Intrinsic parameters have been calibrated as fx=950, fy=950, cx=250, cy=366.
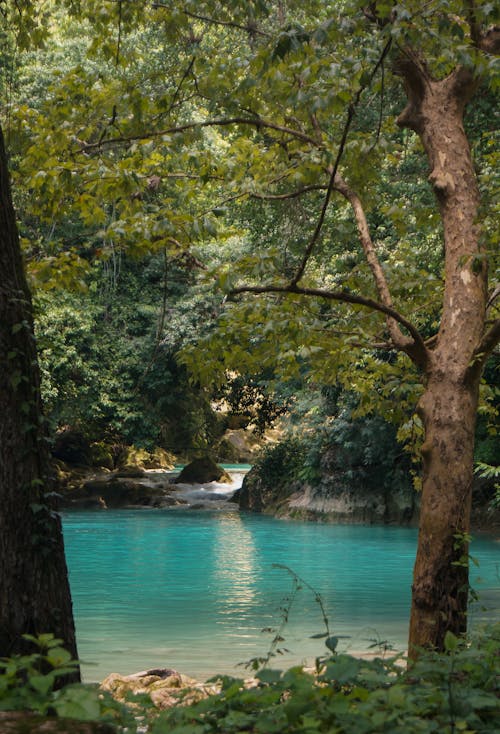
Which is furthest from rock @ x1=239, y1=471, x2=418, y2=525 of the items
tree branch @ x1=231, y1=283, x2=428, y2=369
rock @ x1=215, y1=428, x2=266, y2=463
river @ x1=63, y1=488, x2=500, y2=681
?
tree branch @ x1=231, y1=283, x2=428, y2=369

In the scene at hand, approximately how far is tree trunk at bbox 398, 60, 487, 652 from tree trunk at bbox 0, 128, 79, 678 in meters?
2.86

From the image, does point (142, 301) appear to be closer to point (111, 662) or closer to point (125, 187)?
point (111, 662)

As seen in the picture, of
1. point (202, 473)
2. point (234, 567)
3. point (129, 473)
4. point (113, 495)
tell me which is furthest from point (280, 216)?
point (202, 473)

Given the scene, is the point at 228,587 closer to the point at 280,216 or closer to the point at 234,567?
the point at 234,567

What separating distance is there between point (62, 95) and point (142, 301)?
23089 mm

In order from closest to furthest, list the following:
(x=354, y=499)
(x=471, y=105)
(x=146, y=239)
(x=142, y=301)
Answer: (x=146, y=239), (x=471, y=105), (x=354, y=499), (x=142, y=301)

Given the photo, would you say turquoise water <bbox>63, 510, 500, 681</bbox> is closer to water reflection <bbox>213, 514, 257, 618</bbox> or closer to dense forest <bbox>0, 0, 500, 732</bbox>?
water reflection <bbox>213, 514, 257, 618</bbox>

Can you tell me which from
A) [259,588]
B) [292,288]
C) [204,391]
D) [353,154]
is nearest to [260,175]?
[353,154]

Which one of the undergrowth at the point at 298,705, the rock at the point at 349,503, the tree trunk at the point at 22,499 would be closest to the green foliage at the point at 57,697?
the undergrowth at the point at 298,705

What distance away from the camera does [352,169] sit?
8.68 metres

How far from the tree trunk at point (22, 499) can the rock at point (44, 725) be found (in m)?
1.78

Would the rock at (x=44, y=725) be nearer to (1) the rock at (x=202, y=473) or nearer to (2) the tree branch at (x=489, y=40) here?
(2) the tree branch at (x=489, y=40)

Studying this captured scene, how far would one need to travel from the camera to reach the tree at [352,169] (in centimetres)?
650

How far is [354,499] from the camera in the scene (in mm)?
26188
